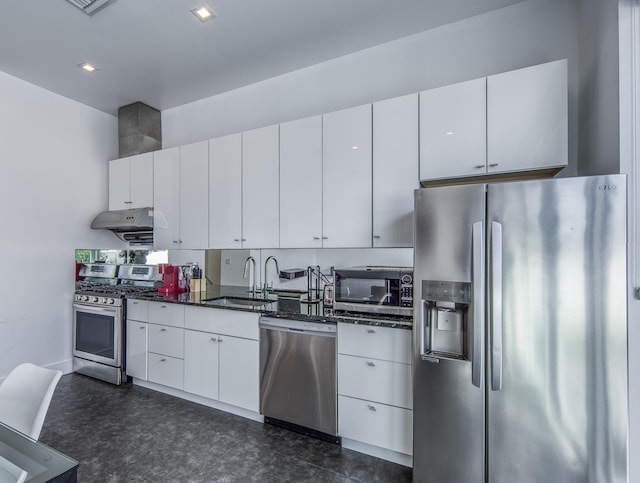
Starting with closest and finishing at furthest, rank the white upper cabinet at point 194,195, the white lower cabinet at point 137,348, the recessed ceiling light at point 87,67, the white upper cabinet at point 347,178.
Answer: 1. the white upper cabinet at point 347,178
2. the recessed ceiling light at point 87,67
3. the white lower cabinet at point 137,348
4. the white upper cabinet at point 194,195

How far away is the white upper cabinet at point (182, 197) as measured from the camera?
10.9ft

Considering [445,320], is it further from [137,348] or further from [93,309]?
[93,309]

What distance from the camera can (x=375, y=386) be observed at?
2117 mm

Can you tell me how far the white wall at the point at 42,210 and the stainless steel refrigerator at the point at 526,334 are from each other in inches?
153

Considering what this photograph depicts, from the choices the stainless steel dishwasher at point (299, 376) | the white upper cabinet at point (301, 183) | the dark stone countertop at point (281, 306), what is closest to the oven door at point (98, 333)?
the dark stone countertop at point (281, 306)

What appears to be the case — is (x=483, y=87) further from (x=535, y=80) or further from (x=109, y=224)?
(x=109, y=224)

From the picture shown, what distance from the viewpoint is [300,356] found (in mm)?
2367

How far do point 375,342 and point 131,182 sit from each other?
3354 millimetres

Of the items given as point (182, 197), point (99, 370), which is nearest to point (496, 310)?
point (182, 197)

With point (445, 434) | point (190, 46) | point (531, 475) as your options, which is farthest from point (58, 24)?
point (531, 475)

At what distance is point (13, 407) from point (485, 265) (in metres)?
2.42

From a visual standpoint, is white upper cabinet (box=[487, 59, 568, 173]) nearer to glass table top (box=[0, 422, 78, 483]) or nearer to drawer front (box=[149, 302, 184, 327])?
glass table top (box=[0, 422, 78, 483])

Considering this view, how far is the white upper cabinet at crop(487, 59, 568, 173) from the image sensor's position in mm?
1964

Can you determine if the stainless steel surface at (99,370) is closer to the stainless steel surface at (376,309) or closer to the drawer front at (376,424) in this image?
the drawer front at (376,424)
